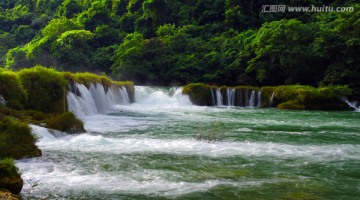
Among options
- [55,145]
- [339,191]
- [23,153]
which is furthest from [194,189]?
[55,145]

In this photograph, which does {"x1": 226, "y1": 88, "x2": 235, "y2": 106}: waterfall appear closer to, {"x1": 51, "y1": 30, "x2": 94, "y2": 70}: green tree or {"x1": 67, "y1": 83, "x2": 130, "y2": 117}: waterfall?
{"x1": 67, "y1": 83, "x2": 130, "y2": 117}: waterfall

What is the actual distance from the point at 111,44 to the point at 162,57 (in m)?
15.0

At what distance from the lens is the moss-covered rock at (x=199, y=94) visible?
38.5 meters

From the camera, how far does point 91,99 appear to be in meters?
26.0

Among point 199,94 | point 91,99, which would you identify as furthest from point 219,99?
point 91,99

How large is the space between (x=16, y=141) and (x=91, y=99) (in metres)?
14.2

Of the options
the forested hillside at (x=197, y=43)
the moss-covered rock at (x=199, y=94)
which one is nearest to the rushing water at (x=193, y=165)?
the moss-covered rock at (x=199, y=94)

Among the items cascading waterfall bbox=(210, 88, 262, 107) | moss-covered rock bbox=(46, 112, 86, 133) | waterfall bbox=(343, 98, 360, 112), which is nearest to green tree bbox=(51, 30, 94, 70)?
cascading waterfall bbox=(210, 88, 262, 107)

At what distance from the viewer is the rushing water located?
28.5 feet

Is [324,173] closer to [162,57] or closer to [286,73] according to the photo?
[286,73]

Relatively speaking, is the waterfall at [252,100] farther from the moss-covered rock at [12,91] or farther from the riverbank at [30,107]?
the moss-covered rock at [12,91]

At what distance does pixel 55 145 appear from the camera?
44.9 ft

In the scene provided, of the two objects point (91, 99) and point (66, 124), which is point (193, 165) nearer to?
point (66, 124)

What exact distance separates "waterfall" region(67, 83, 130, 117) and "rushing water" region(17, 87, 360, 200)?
459 centimetres
